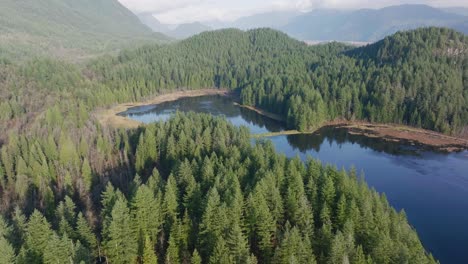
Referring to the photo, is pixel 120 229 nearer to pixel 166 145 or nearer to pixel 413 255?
pixel 413 255

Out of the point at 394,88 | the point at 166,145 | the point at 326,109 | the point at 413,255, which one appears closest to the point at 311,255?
the point at 413,255

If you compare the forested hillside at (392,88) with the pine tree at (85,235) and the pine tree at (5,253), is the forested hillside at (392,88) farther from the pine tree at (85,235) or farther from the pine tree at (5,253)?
the pine tree at (5,253)

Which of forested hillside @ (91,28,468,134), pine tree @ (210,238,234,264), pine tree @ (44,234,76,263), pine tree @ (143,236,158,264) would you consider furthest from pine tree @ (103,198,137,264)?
forested hillside @ (91,28,468,134)

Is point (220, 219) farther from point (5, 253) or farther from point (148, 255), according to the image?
point (5, 253)

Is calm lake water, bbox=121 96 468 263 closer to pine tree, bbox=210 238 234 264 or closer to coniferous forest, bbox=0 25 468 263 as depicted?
coniferous forest, bbox=0 25 468 263

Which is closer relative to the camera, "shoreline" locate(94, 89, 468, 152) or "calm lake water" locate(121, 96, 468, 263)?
"calm lake water" locate(121, 96, 468, 263)

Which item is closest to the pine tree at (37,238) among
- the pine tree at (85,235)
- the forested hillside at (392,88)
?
the pine tree at (85,235)
